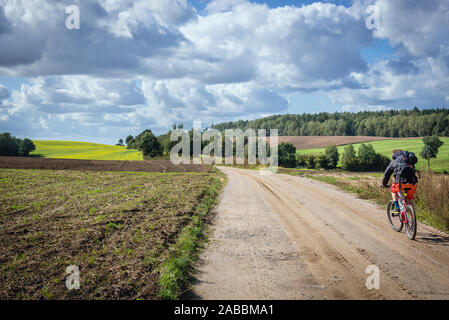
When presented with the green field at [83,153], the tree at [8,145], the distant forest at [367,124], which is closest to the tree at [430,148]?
the distant forest at [367,124]

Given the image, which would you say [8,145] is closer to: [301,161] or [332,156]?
[301,161]

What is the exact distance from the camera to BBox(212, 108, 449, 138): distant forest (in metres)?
93.7

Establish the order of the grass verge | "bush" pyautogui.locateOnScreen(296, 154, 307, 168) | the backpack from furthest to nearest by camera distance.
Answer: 1. "bush" pyautogui.locateOnScreen(296, 154, 307, 168)
2. the backpack
3. the grass verge

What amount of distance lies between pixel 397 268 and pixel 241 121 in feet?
633

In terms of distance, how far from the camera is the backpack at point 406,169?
7894 millimetres

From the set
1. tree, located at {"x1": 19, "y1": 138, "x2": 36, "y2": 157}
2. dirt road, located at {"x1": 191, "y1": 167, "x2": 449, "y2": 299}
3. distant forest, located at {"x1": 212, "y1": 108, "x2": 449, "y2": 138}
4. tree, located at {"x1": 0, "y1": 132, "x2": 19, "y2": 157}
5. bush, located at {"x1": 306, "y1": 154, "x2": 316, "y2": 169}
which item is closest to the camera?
dirt road, located at {"x1": 191, "y1": 167, "x2": 449, "y2": 299}

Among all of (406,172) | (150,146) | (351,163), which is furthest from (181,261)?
(351,163)

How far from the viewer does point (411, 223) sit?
748cm

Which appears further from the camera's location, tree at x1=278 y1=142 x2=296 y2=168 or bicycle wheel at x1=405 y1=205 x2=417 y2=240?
tree at x1=278 y1=142 x2=296 y2=168

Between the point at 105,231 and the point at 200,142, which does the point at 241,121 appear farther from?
the point at 105,231

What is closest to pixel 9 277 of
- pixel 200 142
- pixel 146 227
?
pixel 146 227

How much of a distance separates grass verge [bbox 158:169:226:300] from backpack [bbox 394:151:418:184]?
5.57 metres

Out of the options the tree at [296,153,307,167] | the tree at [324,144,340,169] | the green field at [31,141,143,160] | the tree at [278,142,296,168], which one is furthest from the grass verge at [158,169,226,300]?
the tree at [324,144,340,169]

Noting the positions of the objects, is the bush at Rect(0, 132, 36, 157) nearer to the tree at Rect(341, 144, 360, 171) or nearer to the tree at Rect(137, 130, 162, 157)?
the tree at Rect(137, 130, 162, 157)
